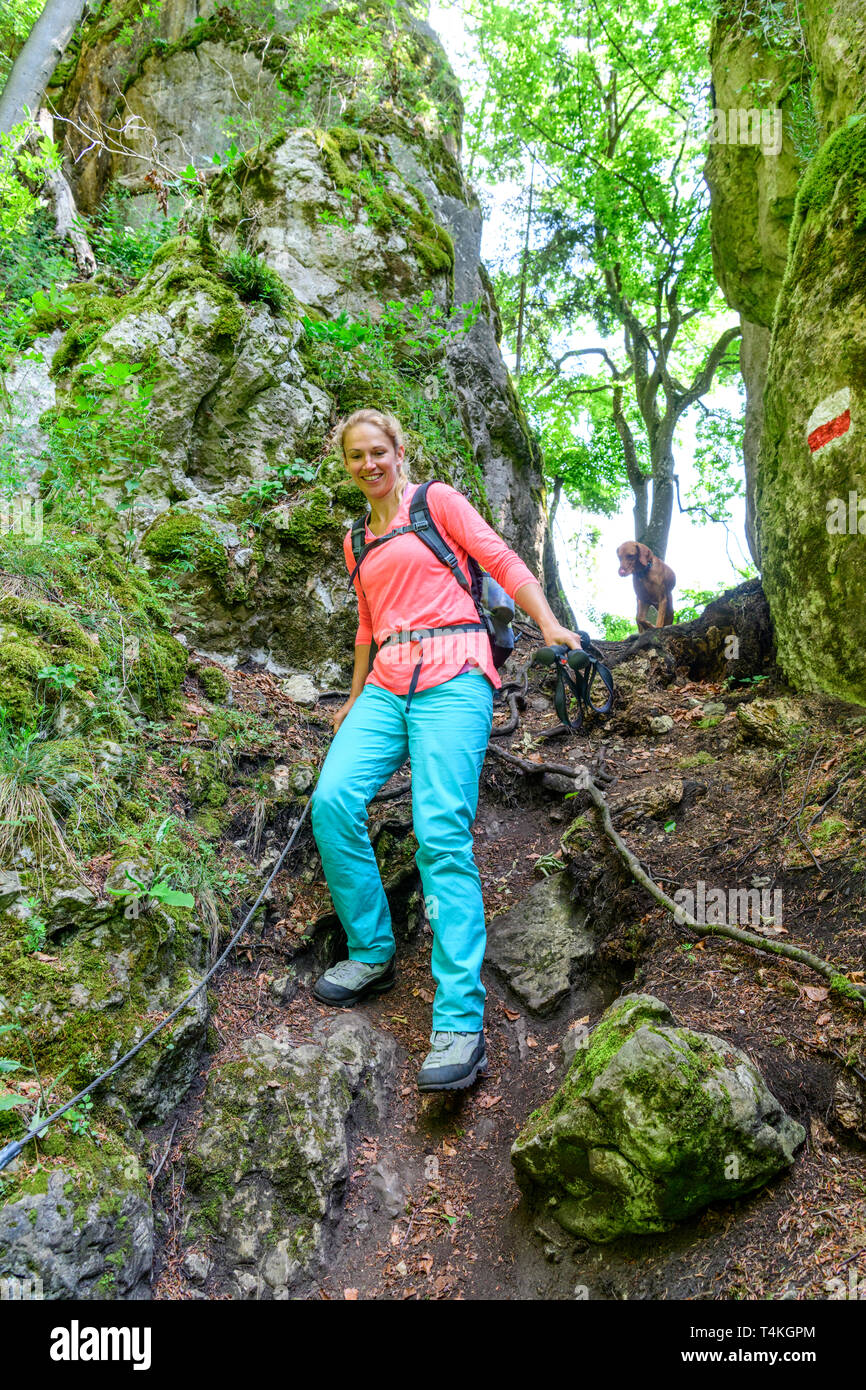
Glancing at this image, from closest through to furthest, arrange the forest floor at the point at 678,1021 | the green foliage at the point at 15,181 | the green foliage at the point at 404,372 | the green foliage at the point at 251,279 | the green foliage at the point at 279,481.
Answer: the forest floor at the point at 678,1021
the green foliage at the point at 279,481
the green foliage at the point at 251,279
the green foliage at the point at 404,372
the green foliage at the point at 15,181

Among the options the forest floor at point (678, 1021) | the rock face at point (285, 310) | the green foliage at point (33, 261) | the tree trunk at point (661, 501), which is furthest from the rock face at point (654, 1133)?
the tree trunk at point (661, 501)

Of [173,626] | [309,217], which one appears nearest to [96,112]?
[309,217]

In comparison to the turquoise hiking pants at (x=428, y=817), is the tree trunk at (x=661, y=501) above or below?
above

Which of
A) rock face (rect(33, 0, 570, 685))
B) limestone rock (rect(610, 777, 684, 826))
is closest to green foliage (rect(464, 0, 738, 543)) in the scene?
rock face (rect(33, 0, 570, 685))

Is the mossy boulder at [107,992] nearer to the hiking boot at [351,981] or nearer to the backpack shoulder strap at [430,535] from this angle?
the hiking boot at [351,981]

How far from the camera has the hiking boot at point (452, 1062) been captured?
312cm

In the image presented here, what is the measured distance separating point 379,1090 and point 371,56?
Result: 12477 millimetres

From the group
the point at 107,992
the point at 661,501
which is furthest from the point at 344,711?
the point at 661,501

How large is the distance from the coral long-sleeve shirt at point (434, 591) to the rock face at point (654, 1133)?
1784mm

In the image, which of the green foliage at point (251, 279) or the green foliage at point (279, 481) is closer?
the green foliage at point (279, 481)

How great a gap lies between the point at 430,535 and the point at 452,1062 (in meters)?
2.48

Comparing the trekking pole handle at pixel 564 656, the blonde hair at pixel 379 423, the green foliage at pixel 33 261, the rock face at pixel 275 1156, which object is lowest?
the rock face at pixel 275 1156

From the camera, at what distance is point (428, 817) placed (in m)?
3.45
